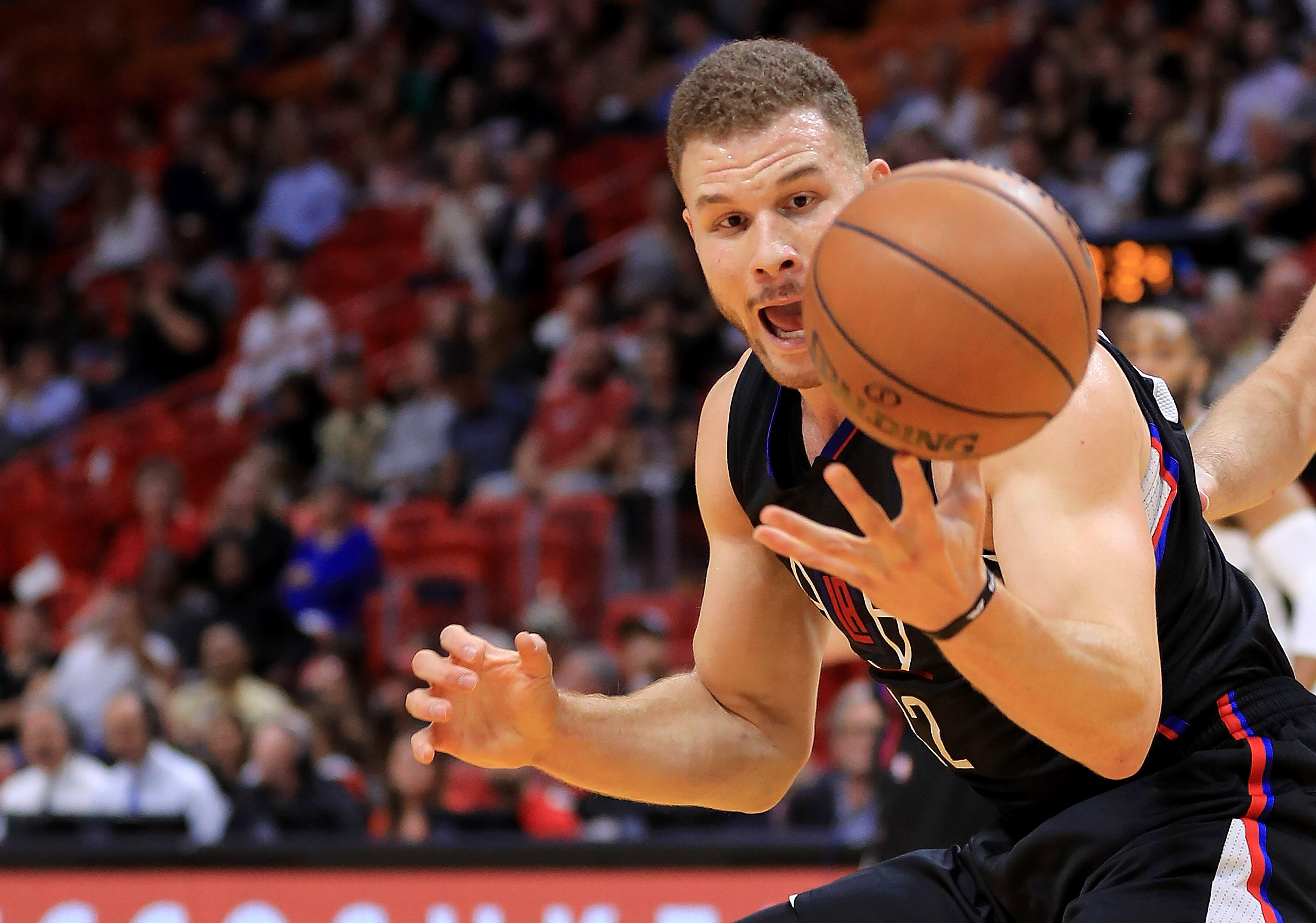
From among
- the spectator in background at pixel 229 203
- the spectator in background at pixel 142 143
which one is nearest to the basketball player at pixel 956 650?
the spectator in background at pixel 229 203

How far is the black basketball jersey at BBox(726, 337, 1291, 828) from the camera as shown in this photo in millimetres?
2430

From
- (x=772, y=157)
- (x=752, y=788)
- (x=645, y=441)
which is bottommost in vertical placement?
(x=645, y=441)

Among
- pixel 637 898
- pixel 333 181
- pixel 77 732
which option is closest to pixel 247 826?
pixel 77 732

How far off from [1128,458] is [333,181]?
11.4 m

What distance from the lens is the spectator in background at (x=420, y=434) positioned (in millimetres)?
9703

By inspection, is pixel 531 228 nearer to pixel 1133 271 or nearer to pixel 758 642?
pixel 1133 271

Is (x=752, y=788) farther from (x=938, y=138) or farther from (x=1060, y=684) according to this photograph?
(x=938, y=138)

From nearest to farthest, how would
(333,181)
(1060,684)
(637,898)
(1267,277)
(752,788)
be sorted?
(1060,684), (752,788), (637,898), (1267,277), (333,181)

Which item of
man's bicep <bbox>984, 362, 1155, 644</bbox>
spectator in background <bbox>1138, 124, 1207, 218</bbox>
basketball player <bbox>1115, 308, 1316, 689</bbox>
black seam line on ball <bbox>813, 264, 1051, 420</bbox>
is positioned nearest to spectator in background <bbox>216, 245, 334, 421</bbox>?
spectator in background <bbox>1138, 124, 1207, 218</bbox>

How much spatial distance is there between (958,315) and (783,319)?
66 centimetres

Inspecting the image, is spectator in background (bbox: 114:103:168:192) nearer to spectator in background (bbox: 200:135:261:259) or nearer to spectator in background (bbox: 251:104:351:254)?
spectator in background (bbox: 200:135:261:259)

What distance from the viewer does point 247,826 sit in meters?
6.38

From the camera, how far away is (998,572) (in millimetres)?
2326

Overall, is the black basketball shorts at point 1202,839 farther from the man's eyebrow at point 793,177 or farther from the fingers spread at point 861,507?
the man's eyebrow at point 793,177
